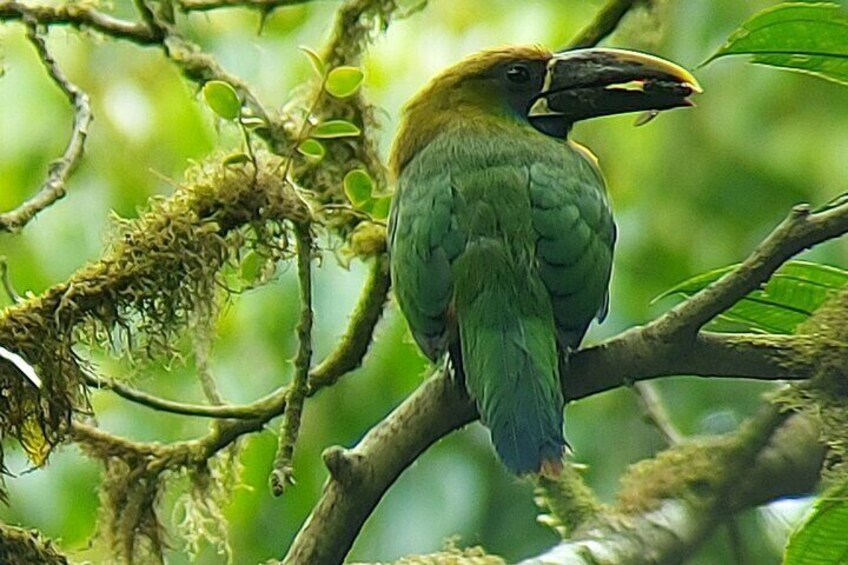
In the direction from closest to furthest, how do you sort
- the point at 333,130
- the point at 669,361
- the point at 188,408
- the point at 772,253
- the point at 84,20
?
1. the point at 772,253
2. the point at 669,361
3. the point at 333,130
4. the point at 188,408
5. the point at 84,20

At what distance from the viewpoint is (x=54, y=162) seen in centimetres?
→ 240

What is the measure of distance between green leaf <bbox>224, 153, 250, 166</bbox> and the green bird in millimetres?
367

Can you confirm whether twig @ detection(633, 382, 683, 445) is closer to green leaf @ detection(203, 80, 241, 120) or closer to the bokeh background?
the bokeh background

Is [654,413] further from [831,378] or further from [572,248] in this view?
[831,378]

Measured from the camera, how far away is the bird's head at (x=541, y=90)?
2650 mm

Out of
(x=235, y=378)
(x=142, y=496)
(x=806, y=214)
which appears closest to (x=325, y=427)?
(x=235, y=378)

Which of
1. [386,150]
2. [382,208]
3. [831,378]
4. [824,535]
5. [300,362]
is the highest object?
[386,150]

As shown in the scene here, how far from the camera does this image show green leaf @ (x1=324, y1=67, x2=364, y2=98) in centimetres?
218

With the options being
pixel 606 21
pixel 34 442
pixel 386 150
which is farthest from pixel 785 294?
pixel 386 150

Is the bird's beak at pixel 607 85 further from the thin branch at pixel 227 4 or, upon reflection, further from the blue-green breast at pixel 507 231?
the thin branch at pixel 227 4

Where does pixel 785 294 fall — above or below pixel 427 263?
below

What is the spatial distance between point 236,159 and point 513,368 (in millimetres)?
497

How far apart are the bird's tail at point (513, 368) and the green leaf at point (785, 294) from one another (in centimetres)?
24

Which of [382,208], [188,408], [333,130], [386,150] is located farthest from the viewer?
[386,150]
